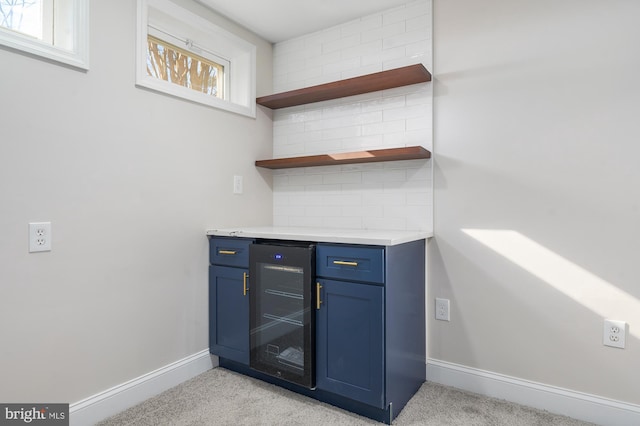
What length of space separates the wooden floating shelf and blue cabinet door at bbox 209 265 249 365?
0.87 metres

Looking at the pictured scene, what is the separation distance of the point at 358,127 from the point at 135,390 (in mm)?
2164

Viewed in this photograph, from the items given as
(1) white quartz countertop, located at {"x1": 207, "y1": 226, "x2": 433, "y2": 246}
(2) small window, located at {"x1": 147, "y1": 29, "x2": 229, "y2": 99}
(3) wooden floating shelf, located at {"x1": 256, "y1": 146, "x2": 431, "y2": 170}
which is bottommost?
(1) white quartz countertop, located at {"x1": 207, "y1": 226, "x2": 433, "y2": 246}

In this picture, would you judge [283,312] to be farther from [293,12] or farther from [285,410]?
[293,12]

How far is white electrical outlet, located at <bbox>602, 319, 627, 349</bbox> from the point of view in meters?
1.78

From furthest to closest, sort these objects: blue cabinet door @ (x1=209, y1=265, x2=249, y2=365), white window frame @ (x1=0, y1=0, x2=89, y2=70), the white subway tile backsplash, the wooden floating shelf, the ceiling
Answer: the white subway tile backsplash < the ceiling < blue cabinet door @ (x1=209, y1=265, x2=249, y2=365) < the wooden floating shelf < white window frame @ (x1=0, y1=0, x2=89, y2=70)

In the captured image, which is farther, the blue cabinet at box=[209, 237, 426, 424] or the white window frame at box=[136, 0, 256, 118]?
the white window frame at box=[136, 0, 256, 118]

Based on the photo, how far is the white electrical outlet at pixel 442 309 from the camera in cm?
225

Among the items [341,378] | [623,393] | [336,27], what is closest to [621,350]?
[623,393]

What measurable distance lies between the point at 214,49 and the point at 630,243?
2791mm

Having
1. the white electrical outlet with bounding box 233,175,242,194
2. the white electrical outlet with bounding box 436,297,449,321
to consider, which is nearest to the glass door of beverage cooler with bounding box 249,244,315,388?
the white electrical outlet with bounding box 233,175,242,194

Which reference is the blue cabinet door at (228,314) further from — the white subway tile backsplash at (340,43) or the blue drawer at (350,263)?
the white subway tile backsplash at (340,43)

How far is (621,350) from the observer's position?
70.4 inches

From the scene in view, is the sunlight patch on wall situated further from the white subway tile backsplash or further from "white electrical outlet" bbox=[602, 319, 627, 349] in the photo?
the white subway tile backsplash

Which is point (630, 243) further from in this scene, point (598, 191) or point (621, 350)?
point (621, 350)
